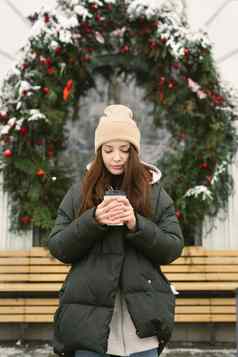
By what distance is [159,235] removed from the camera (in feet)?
4.69

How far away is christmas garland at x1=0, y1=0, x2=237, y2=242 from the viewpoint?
158 inches

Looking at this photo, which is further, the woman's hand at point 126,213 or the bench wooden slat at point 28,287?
the bench wooden slat at point 28,287

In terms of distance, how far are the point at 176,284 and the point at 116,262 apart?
256cm

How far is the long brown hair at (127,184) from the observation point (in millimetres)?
1502

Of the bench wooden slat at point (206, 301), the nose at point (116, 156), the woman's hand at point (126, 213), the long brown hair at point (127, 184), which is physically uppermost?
the nose at point (116, 156)

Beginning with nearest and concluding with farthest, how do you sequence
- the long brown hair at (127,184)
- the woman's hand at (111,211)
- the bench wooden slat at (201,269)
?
the woman's hand at (111,211)
the long brown hair at (127,184)
the bench wooden slat at (201,269)

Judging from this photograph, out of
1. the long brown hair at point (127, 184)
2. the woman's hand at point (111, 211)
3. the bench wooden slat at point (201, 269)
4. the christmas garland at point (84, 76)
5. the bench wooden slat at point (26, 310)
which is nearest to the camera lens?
the woman's hand at point (111, 211)

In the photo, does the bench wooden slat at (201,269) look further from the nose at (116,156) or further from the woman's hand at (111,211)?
the woman's hand at (111,211)

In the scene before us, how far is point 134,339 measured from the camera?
141 cm

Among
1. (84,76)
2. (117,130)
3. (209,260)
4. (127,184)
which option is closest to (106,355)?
(127,184)

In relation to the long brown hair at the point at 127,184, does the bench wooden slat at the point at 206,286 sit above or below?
below

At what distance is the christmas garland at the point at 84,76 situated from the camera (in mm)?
4020

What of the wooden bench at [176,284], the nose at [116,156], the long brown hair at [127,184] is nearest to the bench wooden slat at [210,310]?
the wooden bench at [176,284]

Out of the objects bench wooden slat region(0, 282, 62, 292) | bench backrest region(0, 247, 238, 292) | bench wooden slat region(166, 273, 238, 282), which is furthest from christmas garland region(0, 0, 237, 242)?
bench wooden slat region(0, 282, 62, 292)
